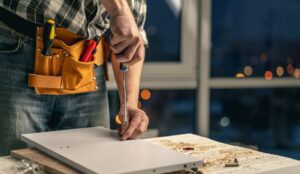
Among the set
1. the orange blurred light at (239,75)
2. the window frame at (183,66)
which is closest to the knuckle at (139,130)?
the window frame at (183,66)

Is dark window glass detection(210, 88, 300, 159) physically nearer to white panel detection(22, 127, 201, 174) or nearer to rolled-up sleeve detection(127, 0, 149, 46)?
rolled-up sleeve detection(127, 0, 149, 46)

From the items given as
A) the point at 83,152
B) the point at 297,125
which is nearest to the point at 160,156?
the point at 83,152

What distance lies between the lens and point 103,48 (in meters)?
1.30

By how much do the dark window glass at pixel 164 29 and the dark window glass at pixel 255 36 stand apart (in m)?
0.23

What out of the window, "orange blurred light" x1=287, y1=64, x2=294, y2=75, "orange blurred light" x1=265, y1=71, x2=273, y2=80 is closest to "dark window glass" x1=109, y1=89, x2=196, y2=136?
the window

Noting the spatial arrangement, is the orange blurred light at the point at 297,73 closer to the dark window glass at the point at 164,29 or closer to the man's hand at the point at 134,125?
the dark window glass at the point at 164,29

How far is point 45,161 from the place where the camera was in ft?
2.92

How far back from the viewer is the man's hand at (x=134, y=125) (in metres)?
1.02

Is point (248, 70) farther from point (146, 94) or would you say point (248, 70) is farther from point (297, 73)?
point (146, 94)

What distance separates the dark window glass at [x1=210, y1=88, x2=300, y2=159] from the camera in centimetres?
262

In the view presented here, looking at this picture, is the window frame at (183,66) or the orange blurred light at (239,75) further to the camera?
the orange blurred light at (239,75)

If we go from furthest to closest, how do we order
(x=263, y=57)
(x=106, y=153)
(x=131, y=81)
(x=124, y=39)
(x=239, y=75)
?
1. (x=263, y=57)
2. (x=239, y=75)
3. (x=131, y=81)
4. (x=124, y=39)
5. (x=106, y=153)

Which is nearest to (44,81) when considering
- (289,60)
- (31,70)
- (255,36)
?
(31,70)

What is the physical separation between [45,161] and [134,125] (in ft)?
0.80
